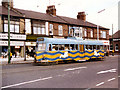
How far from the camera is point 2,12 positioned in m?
31.9

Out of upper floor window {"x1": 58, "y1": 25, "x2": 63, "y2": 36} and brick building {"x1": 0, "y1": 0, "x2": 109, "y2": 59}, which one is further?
upper floor window {"x1": 58, "y1": 25, "x2": 63, "y2": 36}

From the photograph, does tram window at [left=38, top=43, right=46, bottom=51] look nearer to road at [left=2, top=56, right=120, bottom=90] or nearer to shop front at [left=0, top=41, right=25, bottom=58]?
road at [left=2, top=56, right=120, bottom=90]

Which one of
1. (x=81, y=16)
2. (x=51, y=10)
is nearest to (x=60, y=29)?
(x=51, y=10)

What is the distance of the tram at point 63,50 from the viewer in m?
19.7

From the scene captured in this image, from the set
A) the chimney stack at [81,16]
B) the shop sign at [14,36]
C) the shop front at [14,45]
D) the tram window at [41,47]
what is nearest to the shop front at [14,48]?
the shop front at [14,45]

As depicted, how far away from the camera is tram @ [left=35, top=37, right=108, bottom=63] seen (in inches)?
774

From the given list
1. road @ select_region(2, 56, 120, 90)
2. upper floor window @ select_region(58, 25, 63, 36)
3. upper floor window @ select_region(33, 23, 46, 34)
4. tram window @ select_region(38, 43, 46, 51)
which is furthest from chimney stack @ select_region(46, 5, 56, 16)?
road @ select_region(2, 56, 120, 90)

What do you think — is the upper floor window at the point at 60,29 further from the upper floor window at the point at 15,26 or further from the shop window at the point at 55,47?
the shop window at the point at 55,47

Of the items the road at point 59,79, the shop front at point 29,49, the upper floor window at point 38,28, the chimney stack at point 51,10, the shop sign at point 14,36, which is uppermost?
the chimney stack at point 51,10

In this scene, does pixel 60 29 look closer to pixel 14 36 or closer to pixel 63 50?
pixel 14 36

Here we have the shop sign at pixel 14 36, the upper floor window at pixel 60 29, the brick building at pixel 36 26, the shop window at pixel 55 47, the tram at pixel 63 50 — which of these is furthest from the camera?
the upper floor window at pixel 60 29

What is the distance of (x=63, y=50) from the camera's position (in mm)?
21156

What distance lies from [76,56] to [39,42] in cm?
507

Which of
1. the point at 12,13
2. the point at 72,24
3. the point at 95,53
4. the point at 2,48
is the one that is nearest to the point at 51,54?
the point at 95,53
